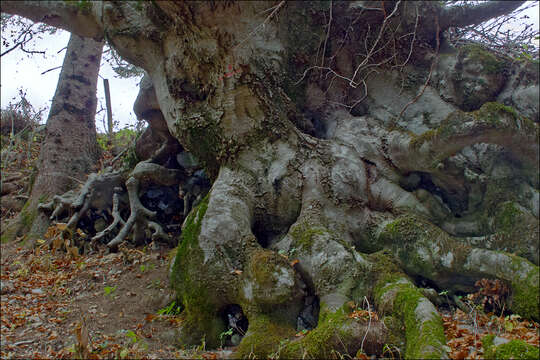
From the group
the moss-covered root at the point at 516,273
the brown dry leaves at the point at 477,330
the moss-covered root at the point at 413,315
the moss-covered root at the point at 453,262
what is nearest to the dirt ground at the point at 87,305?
the moss-covered root at the point at 413,315

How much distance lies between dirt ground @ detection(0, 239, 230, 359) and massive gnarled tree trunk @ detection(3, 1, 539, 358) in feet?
1.30

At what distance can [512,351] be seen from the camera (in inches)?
82.7

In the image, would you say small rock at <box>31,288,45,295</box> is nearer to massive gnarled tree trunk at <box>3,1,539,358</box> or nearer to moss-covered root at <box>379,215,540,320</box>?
massive gnarled tree trunk at <box>3,1,539,358</box>

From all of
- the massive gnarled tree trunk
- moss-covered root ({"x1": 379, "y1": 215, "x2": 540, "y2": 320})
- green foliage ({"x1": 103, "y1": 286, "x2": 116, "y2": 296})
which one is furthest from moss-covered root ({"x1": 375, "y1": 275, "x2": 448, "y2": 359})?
green foliage ({"x1": 103, "y1": 286, "x2": 116, "y2": 296})

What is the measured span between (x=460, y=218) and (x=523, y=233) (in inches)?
29.1

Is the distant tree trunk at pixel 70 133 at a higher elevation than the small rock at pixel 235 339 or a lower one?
higher

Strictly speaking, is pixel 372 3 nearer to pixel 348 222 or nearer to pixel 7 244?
pixel 348 222

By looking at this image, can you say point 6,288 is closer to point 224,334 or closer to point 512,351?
point 224,334

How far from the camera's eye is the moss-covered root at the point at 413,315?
2.34m

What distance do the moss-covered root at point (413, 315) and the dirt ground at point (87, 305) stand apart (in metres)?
1.47

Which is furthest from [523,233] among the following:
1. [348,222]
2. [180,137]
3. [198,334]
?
[180,137]

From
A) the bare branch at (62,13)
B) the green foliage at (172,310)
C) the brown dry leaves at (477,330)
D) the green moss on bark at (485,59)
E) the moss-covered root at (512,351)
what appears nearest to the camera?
the moss-covered root at (512,351)

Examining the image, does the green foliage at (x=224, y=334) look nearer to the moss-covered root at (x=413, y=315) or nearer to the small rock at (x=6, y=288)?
the moss-covered root at (x=413, y=315)

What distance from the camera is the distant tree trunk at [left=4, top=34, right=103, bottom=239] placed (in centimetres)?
698
